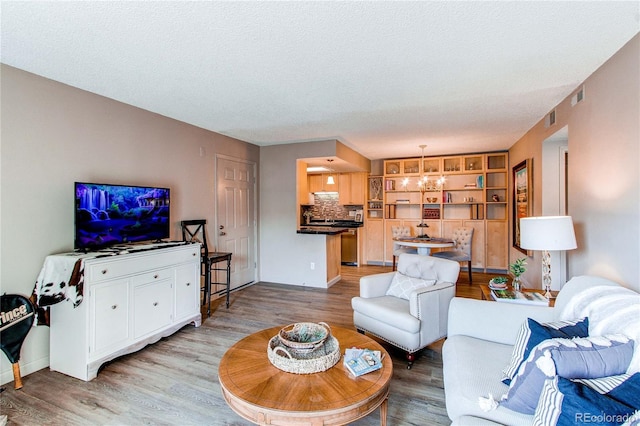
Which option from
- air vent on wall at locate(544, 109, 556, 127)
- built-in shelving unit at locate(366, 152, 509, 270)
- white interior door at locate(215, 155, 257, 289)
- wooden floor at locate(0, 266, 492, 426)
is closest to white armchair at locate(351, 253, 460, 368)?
wooden floor at locate(0, 266, 492, 426)

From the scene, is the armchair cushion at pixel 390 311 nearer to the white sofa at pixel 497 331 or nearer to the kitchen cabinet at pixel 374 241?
the white sofa at pixel 497 331

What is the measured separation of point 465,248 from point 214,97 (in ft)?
15.8

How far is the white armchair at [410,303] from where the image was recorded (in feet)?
8.36

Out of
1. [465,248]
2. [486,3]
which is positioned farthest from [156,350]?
[465,248]

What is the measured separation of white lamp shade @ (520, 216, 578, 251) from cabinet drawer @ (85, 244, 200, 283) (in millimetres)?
3305

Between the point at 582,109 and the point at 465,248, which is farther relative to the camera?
the point at 465,248

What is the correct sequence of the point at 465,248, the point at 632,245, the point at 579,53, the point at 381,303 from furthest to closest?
the point at 465,248, the point at 381,303, the point at 579,53, the point at 632,245

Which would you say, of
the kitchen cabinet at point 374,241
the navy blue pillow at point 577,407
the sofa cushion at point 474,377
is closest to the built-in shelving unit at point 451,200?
the kitchen cabinet at point 374,241

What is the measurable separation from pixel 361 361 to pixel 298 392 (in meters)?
0.42

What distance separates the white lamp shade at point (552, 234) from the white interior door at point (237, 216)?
3.83 metres

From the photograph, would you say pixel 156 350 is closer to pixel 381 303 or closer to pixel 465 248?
pixel 381 303

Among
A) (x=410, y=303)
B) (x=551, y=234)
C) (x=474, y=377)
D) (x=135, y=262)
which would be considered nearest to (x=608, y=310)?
(x=474, y=377)

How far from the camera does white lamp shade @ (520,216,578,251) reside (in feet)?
7.70

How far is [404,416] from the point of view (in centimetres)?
195
